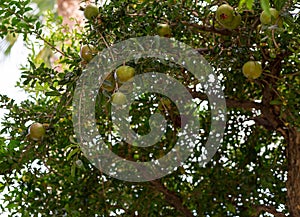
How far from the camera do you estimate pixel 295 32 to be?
133 cm

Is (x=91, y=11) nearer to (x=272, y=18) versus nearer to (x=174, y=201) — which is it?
(x=272, y=18)

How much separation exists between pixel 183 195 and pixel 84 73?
79 centimetres

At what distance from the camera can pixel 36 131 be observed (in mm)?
1423

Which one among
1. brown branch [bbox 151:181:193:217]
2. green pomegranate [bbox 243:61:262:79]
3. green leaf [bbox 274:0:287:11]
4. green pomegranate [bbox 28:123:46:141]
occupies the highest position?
brown branch [bbox 151:181:193:217]

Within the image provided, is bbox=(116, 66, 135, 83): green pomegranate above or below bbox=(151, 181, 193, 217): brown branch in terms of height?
below

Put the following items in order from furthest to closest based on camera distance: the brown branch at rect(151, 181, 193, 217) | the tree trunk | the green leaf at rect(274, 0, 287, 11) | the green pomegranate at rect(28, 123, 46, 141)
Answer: the brown branch at rect(151, 181, 193, 217), the tree trunk, the green pomegranate at rect(28, 123, 46, 141), the green leaf at rect(274, 0, 287, 11)

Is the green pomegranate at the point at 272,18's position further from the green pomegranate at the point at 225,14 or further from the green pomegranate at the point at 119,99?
the green pomegranate at the point at 119,99

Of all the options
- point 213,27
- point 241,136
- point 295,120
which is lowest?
point 295,120

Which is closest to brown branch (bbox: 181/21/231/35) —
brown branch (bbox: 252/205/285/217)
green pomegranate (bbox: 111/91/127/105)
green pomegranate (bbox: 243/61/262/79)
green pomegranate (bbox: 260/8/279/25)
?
green pomegranate (bbox: 243/61/262/79)

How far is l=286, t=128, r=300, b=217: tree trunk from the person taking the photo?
1647 mm

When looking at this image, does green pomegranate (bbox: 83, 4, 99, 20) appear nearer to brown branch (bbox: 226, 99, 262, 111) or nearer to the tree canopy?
the tree canopy

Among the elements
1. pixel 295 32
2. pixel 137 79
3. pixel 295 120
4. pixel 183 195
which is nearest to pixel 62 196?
pixel 183 195

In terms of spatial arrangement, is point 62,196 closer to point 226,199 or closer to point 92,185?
point 92,185

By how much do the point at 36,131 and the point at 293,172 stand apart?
2.34ft
